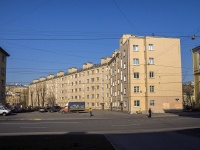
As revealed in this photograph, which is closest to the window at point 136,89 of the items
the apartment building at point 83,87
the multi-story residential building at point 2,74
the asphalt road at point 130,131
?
the multi-story residential building at point 2,74

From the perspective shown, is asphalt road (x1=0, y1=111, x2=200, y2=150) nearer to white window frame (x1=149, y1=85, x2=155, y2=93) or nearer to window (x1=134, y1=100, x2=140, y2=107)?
window (x1=134, y1=100, x2=140, y2=107)

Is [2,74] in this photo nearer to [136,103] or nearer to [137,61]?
[137,61]

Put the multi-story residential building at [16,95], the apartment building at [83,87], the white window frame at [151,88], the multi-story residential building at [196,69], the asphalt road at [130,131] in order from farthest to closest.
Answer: the multi-story residential building at [16,95], the apartment building at [83,87], the multi-story residential building at [196,69], the white window frame at [151,88], the asphalt road at [130,131]

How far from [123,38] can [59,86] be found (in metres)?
61.5

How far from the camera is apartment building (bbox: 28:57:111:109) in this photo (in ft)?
316

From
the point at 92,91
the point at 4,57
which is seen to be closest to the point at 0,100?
the point at 4,57

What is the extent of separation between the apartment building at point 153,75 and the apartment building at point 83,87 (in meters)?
32.1

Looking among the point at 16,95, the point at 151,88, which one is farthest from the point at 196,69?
the point at 16,95

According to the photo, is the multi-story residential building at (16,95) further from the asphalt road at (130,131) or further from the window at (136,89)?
the asphalt road at (130,131)

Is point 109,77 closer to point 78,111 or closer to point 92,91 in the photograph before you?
point 92,91

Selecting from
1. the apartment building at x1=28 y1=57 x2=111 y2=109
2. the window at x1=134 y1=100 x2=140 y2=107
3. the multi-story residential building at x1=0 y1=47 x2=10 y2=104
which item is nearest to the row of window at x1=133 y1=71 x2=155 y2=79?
the window at x1=134 y1=100 x2=140 y2=107

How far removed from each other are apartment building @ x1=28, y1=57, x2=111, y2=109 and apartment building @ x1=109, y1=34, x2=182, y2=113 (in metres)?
32.1

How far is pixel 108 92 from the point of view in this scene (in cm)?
9250

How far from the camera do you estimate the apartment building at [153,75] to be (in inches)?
2361
